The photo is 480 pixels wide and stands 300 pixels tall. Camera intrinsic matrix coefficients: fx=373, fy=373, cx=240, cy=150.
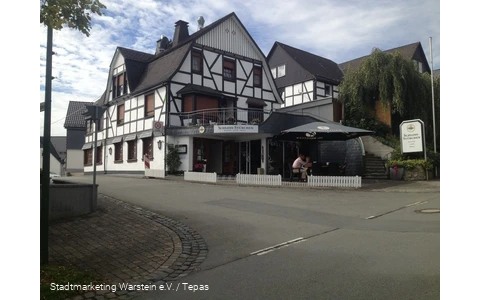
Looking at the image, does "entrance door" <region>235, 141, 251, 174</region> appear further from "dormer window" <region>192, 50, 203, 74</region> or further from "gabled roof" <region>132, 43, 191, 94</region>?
"gabled roof" <region>132, 43, 191, 94</region>

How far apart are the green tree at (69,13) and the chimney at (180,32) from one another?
73.9ft

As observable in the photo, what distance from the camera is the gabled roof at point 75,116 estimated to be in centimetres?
4300

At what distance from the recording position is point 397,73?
73.9ft

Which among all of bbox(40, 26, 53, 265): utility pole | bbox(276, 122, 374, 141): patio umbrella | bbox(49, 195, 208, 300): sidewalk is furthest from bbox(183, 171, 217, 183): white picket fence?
bbox(40, 26, 53, 265): utility pole

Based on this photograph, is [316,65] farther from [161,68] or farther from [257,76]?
[161,68]

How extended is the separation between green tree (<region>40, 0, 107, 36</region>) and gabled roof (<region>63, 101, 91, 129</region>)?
39422 millimetres

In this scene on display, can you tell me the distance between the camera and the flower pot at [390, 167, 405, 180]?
692 inches

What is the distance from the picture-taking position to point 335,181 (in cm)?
1429

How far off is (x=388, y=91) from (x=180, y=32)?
15243mm

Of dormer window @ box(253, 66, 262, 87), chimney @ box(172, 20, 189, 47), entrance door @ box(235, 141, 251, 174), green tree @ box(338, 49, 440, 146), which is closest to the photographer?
entrance door @ box(235, 141, 251, 174)

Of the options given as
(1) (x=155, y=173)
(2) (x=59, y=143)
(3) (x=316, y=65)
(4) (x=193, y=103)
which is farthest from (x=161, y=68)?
(2) (x=59, y=143)
